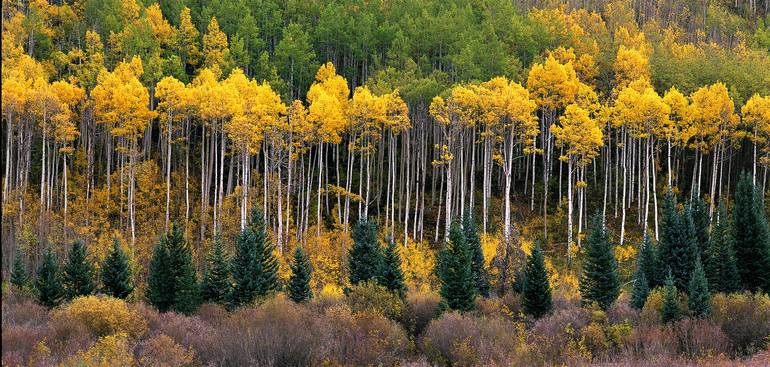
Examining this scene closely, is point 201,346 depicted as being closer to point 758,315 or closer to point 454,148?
point 758,315

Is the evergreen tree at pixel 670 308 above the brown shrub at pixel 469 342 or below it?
above

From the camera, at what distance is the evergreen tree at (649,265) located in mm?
34250

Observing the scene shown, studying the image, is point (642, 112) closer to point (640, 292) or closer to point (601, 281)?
point (601, 281)

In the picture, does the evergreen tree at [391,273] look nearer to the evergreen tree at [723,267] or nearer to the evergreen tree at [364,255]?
the evergreen tree at [364,255]

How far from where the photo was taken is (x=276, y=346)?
2128 cm

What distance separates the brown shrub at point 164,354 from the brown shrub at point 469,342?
8520 millimetres

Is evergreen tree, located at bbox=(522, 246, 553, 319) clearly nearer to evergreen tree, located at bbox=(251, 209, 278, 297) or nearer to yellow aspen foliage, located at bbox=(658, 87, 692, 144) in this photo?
evergreen tree, located at bbox=(251, 209, 278, 297)

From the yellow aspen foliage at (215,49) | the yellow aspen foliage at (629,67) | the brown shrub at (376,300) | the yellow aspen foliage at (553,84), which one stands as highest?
the yellow aspen foliage at (215,49)

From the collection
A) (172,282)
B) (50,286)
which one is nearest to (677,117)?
(172,282)

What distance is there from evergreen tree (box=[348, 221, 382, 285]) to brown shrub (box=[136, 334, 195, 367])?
13.0 metres

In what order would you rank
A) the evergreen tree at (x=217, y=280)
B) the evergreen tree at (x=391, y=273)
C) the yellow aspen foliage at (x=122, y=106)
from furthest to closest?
1. the yellow aspen foliage at (x=122, y=106)
2. the evergreen tree at (x=217, y=280)
3. the evergreen tree at (x=391, y=273)

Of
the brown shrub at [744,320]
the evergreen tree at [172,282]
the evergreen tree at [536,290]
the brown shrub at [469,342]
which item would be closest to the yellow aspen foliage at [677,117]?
the brown shrub at [744,320]

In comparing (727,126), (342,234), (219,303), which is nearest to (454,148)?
(342,234)

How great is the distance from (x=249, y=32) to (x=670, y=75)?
121 ft
